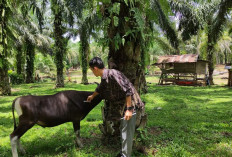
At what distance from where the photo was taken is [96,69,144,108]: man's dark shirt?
3068mm

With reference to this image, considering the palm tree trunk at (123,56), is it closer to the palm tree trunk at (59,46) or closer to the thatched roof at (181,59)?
the palm tree trunk at (59,46)

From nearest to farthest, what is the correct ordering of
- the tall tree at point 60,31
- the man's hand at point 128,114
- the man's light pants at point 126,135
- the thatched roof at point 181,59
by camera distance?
the man's hand at point 128,114 < the man's light pants at point 126,135 < the tall tree at point 60,31 < the thatched roof at point 181,59

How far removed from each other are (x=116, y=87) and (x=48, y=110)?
140cm

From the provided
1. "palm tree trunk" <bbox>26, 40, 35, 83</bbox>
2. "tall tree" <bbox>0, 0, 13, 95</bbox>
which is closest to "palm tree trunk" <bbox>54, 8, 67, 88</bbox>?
"tall tree" <bbox>0, 0, 13, 95</bbox>

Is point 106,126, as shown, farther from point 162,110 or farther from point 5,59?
Answer: point 5,59

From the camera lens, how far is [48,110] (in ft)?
12.0

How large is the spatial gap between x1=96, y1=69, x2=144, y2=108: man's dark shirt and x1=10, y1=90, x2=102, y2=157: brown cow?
592 millimetres

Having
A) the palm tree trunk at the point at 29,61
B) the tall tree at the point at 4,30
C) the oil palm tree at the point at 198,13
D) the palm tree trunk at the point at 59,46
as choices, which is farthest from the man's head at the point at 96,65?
the palm tree trunk at the point at 29,61

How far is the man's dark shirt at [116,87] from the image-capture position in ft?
10.1

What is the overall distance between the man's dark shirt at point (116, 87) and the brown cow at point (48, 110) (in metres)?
0.59

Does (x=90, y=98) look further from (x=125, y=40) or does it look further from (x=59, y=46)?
(x=59, y=46)

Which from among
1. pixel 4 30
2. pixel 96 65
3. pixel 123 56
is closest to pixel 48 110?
pixel 96 65

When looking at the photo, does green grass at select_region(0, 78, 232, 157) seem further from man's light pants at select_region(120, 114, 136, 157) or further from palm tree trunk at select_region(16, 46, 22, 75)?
palm tree trunk at select_region(16, 46, 22, 75)

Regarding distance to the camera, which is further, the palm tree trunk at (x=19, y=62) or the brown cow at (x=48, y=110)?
the palm tree trunk at (x=19, y=62)
